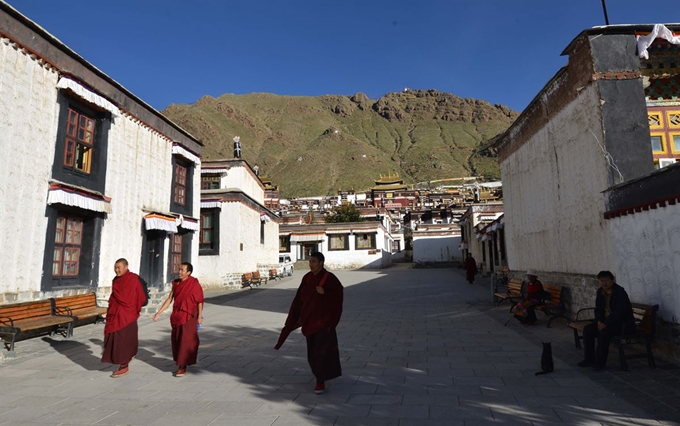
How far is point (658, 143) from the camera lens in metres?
Result: 7.99

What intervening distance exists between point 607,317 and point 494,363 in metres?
1.55

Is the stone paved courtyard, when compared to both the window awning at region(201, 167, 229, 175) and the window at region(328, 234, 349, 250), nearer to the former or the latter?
the window awning at region(201, 167, 229, 175)

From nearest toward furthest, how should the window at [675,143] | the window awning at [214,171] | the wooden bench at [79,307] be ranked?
the window at [675,143] → the wooden bench at [79,307] → the window awning at [214,171]

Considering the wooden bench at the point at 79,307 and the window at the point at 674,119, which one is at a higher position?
the window at the point at 674,119

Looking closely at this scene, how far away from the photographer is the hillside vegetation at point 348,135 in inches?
4515

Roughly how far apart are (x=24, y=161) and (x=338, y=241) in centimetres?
3211

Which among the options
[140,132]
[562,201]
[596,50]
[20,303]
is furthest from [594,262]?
[140,132]

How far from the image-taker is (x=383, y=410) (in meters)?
4.02

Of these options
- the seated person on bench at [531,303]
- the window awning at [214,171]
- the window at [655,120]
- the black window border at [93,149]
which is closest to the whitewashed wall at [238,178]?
the window awning at [214,171]

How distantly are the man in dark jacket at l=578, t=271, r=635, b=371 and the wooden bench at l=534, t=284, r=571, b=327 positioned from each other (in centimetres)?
305

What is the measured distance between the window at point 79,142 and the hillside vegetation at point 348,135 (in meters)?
89.2

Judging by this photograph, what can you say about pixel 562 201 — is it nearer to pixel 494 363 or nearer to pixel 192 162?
pixel 494 363

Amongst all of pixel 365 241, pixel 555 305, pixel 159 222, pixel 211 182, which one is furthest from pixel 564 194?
pixel 365 241

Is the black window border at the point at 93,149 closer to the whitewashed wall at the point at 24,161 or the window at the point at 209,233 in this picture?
the whitewashed wall at the point at 24,161
